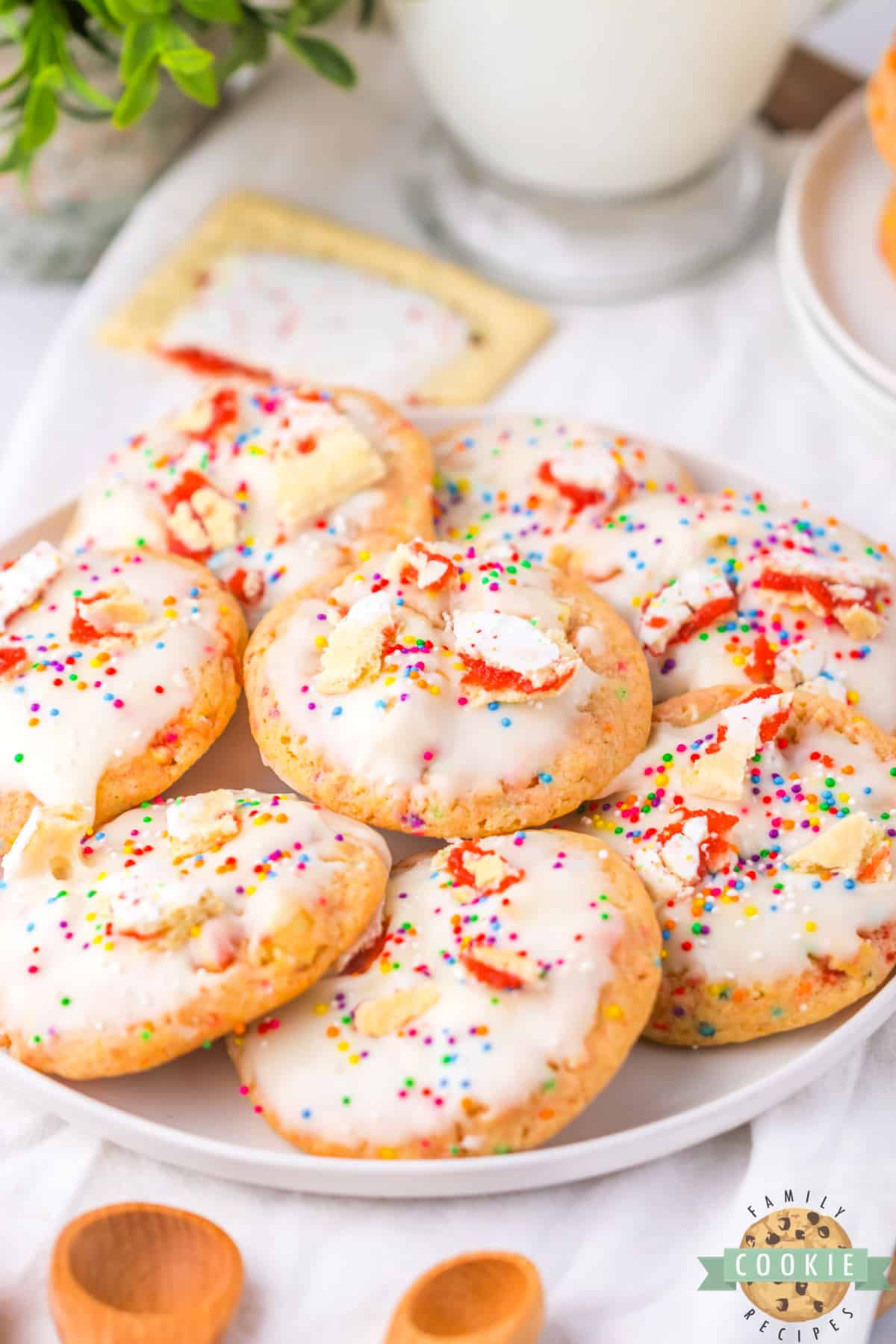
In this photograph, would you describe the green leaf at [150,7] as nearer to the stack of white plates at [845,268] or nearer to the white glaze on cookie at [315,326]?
the white glaze on cookie at [315,326]

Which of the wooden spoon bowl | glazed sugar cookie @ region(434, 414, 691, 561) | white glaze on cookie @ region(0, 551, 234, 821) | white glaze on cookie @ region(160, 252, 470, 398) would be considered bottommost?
the wooden spoon bowl

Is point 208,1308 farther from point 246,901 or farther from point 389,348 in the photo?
point 389,348

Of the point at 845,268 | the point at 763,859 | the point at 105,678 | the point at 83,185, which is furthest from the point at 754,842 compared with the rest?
the point at 83,185

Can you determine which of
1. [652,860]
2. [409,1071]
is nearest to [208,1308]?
[409,1071]

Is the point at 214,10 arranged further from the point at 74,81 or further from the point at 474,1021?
the point at 474,1021

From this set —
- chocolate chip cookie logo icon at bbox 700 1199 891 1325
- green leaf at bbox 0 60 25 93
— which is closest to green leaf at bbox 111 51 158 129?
green leaf at bbox 0 60 25 93

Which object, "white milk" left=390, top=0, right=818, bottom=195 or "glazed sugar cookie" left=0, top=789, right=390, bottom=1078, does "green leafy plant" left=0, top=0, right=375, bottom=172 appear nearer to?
"white milk" left=390, top=0, right=818, bottom=195
